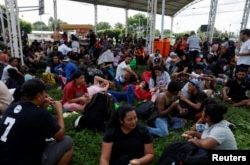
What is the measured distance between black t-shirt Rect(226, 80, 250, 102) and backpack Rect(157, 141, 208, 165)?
4.25 metres

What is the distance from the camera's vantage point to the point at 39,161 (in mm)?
3133

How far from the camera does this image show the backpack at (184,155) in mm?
3434

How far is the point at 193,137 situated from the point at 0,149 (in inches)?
92.6

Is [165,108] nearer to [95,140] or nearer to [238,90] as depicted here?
[95,140]

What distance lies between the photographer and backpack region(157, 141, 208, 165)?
3.43 m

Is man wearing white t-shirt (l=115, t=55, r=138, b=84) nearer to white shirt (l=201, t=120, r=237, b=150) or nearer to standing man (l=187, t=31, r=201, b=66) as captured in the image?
standing man (l=187, t=31, r=201, b=66)

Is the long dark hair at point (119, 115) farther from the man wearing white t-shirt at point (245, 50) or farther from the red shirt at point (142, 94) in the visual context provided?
the man wearing white t-shirt at point (245, 50)

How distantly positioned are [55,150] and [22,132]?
803mm

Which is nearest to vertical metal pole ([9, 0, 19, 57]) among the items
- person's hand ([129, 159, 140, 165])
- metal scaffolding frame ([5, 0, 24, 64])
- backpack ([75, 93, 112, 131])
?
metal scaffolding frame ([5, 0, 24, 64])

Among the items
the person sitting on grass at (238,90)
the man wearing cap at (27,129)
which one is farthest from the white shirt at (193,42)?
the man wearing cap at (27,129)

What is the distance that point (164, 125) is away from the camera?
5.46 m

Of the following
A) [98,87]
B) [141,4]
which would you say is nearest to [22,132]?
[98,87]

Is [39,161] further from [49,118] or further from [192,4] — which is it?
[192,4]

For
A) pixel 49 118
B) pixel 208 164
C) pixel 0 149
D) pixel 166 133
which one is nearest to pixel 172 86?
pixel 166 133
